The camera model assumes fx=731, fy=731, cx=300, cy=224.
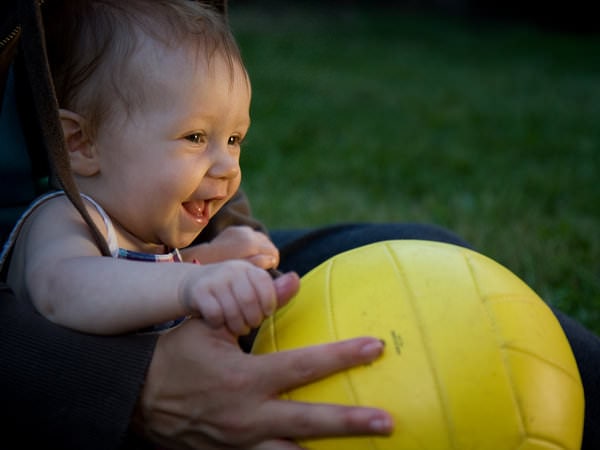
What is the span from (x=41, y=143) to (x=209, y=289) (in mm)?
860

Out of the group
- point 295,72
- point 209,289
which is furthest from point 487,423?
point 295,72

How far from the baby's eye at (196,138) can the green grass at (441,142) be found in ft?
6.21

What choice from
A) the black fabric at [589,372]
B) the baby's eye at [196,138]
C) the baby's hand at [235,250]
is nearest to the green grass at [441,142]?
the black fabric at [589,372]

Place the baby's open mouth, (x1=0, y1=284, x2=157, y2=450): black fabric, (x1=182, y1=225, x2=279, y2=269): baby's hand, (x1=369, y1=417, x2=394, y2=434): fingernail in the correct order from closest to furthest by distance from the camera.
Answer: (x1=369, y1=417, x2=394, y2=434): fingernail < (x1=0, y1=284, x2=157, y2=450): black fabric < the baby's open mouth < (x1=182, y1=225, x2=279, y2=269): baby's hand

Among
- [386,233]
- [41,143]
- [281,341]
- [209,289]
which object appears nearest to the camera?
[209,289]

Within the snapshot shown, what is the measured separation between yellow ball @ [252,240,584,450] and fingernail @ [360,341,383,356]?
0.07 ft

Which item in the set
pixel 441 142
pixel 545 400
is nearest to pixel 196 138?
pixel 545 400

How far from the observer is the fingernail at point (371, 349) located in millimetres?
1419

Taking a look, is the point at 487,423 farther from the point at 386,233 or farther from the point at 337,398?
the point at 386,233

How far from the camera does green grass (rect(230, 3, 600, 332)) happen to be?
Result: 13.0 feet

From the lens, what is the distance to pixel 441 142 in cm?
629

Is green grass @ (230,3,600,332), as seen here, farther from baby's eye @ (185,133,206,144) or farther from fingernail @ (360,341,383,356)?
baby's eye @ (185,133,206,144)

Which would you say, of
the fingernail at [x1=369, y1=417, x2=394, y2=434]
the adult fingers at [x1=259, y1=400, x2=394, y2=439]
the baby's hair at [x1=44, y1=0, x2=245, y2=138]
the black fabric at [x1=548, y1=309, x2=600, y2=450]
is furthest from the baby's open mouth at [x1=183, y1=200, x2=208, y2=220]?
the black fabric at [x1=548, y1=309, x2=600, y2=450]

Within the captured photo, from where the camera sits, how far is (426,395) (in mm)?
1397
